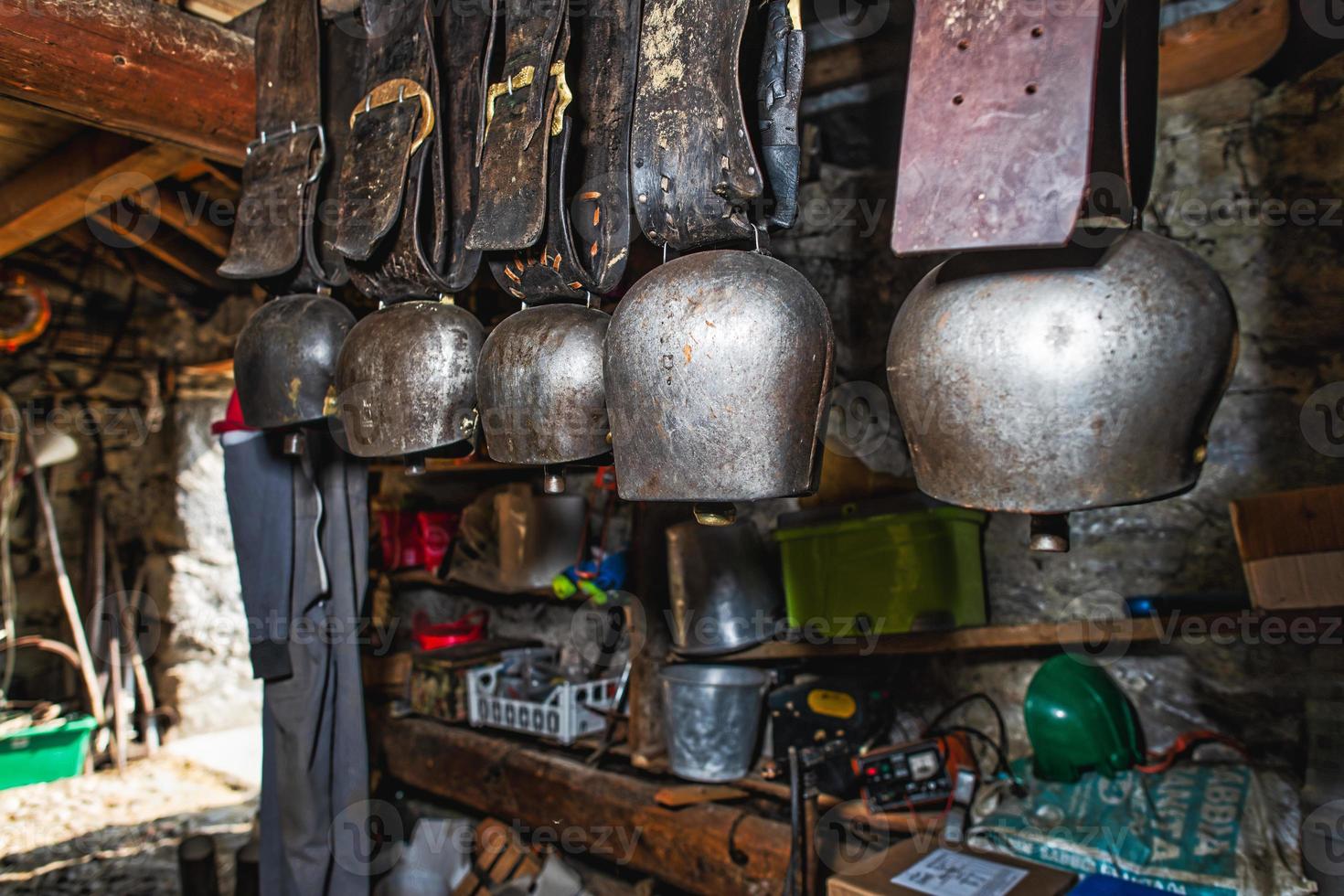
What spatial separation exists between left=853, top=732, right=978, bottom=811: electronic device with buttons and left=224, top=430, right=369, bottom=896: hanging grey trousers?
1.44m

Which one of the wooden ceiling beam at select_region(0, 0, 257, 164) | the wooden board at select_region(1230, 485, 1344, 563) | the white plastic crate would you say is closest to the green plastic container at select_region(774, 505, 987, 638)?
the wooden board at select_region(1230, 485, 1344, 563)

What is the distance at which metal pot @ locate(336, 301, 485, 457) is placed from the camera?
127cm

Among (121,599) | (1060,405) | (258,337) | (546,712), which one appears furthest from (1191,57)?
(121,599)

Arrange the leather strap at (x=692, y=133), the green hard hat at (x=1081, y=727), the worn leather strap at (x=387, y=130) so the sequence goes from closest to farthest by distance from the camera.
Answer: the leather strap at (x=692, y=133), the worn leather strap at (x=387, y=130), the green hard hat at (x=1081, y=727)

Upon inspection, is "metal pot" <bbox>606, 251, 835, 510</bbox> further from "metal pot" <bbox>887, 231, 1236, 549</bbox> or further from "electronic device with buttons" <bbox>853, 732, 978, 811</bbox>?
"electronic device with buttons" <bbox>853, 732, 978, 811</bbox>

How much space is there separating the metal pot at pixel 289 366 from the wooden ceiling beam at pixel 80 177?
44.8 inches

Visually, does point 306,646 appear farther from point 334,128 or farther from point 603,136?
point 603,136

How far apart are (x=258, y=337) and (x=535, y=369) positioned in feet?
2.04

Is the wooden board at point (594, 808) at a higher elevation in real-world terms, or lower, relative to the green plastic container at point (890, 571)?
lower

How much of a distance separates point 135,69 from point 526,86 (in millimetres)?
892

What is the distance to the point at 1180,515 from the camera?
2.03 meters

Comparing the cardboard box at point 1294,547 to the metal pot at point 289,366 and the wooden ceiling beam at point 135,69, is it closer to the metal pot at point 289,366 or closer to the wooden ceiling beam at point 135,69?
the metal pot at point 289,366

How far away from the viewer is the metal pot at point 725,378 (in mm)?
889

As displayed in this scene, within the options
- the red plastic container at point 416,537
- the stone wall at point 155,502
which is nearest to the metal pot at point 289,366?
the red plastic container at point 416,537
